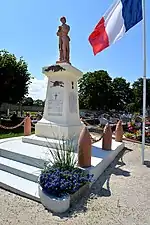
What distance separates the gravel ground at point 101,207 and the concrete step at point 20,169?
2.00 feet

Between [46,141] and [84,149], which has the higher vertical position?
[84,149]

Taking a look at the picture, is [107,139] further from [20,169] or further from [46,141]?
[20,169]

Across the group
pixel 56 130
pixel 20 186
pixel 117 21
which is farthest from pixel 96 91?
pixel 20 186

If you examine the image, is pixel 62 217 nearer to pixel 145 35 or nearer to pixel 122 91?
pixel 145 35

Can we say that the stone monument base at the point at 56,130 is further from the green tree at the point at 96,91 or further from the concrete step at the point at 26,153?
the green tree at the point at 96,91

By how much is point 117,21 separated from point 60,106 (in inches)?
126

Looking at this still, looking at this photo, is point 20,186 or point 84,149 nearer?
point 20,186

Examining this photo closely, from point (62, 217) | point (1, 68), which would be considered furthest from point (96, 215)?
point (1, 68)

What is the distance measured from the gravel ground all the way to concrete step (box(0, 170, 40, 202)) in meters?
0.11

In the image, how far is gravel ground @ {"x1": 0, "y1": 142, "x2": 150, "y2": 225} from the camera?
3500mm

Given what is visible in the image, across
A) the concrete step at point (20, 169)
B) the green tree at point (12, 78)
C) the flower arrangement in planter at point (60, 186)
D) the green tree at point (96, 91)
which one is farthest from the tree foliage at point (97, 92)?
the flower arrangement in planter at point (60, 186)

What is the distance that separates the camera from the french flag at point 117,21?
6398mm

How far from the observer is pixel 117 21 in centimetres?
649

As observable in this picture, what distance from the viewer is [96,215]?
145 inches
